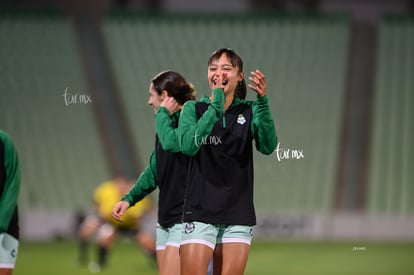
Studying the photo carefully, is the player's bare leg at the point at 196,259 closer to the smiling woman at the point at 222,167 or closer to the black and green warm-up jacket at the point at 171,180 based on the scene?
the smiling woman at the point at 222,167

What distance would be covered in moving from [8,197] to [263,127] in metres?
1.62

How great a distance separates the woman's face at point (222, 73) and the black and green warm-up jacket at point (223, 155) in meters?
0.10

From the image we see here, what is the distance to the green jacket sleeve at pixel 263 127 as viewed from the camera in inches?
187

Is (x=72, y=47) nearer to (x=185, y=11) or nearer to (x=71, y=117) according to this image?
(x=71, y=117)

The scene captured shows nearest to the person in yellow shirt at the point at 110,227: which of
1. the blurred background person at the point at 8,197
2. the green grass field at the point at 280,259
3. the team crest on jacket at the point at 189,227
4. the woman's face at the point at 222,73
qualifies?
the green grass field at the point at 280,259

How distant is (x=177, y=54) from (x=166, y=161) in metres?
10.2

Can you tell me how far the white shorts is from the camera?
17.4 feet

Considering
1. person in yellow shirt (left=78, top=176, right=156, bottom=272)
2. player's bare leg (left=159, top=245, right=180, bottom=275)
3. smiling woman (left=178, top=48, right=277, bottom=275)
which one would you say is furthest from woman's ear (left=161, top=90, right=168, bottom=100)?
person in yellow shirt (left=78, top=176, right=156, bottom=272)

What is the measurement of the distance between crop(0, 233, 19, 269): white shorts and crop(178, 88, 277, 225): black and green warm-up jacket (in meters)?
1.19

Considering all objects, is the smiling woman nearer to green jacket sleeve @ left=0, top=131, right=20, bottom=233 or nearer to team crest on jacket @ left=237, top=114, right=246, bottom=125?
team crest on jacket @ left=237, top=114, right=246, bottom=125

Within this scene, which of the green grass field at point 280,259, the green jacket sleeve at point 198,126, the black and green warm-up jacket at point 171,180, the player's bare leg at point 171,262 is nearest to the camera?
the green jacket sleeve at point 198,126

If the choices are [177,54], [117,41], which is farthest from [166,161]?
[117,41]

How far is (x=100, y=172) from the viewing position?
17891 mm

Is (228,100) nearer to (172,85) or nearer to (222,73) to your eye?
(222,73)
